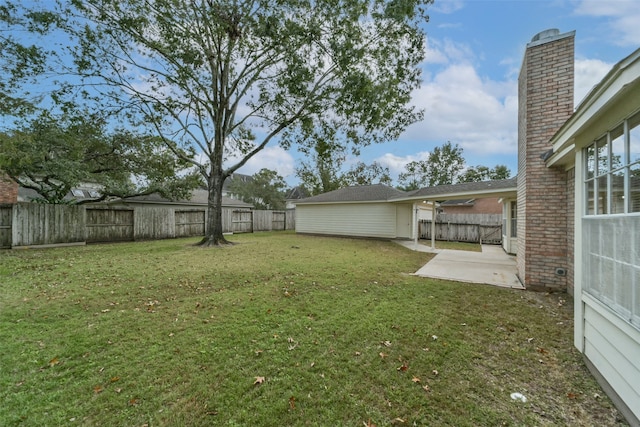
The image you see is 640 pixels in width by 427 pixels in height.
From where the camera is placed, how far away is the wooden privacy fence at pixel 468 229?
14.9 meters

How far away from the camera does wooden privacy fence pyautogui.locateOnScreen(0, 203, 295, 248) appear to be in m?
9.88

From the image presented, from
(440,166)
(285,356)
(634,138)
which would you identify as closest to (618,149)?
(634,138)

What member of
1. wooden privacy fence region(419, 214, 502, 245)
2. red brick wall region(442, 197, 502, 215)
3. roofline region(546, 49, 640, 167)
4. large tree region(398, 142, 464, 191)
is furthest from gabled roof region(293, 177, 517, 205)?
large tree region(398, 142, 464, 191)

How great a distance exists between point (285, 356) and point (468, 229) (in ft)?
50.5

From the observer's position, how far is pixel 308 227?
1916 centimetres

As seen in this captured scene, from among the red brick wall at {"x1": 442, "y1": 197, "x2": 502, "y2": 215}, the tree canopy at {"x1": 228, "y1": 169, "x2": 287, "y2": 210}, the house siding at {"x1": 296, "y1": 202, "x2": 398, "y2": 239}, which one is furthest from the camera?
the tree canopy at {"x1": 228, "y1": 169, "x2": 287, "y2": 210}

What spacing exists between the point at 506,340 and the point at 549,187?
388 centimetres

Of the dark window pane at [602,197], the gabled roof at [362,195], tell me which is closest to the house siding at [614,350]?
the dark window pane at [602,197]

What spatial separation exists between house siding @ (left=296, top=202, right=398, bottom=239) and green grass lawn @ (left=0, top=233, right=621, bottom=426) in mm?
10056

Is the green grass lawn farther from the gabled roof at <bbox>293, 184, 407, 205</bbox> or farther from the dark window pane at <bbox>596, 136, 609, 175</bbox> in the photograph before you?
the gabled roof at <bbox>293, 184, 407, 205</bbox>

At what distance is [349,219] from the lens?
17.0 m

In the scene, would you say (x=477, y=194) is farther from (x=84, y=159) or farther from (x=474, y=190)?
(x=84, y=159)

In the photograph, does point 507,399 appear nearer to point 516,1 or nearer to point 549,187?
point 549,187

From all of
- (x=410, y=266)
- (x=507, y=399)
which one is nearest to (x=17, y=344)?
(x=507, y=399)
